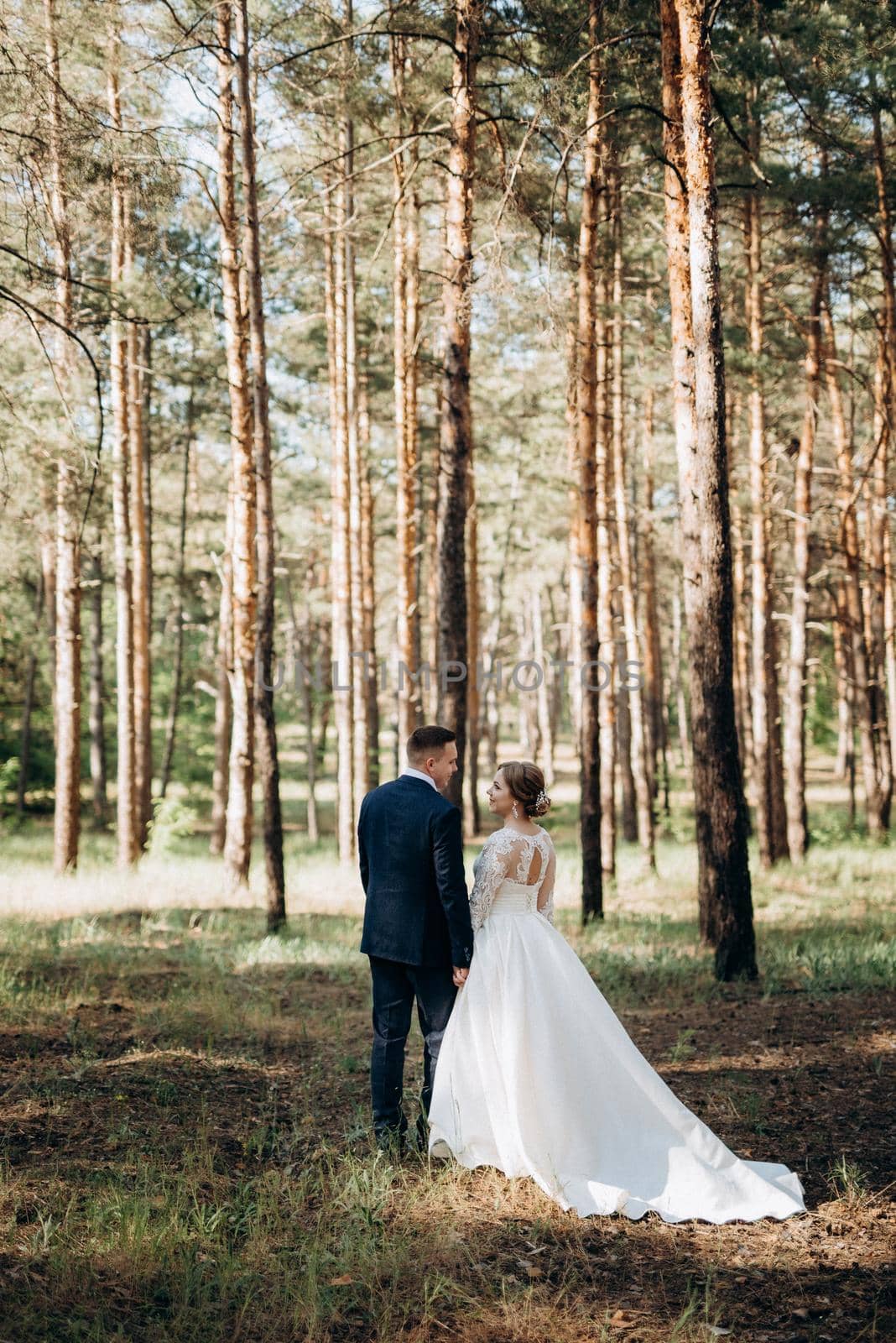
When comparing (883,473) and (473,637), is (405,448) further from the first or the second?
(883,473)

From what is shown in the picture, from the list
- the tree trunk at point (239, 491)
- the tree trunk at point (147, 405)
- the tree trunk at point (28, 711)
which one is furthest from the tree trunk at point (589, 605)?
the tree trunk at point (28, 711)

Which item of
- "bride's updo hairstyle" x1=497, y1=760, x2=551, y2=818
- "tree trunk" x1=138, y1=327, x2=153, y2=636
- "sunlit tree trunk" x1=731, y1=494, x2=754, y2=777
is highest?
"tree trunk" x1=138, y1=327, x2=153, y2=636

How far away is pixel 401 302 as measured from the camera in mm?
16078

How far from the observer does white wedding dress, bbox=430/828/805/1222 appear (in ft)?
15.4

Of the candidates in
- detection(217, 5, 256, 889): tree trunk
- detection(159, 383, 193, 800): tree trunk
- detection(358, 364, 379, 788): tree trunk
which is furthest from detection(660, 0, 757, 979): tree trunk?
detection(159, 383, 193, 800): tree trunk

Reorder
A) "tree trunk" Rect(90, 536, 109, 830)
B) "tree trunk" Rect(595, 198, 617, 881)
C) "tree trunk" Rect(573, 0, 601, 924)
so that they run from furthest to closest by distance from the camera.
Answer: "tree trunk" Rect(90, 536, 109, 830)
"tree trunk" Rect(595, 198, 617, 881)
"tree trunk" Rect(573, 0, 601, 924)

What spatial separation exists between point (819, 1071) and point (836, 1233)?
242 centimetres

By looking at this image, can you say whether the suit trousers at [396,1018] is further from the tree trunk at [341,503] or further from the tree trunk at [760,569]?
the tree trunk at [341,503]

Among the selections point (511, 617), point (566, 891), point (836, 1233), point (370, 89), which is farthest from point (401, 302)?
point (511, 617)

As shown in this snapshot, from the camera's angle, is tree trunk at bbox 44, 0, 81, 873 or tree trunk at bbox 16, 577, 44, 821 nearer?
tree trunk at bbox 44, 0, 81, 873

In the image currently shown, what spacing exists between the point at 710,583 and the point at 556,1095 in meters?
5.31

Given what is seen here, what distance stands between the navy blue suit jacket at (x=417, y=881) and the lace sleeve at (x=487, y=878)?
6.0 inches

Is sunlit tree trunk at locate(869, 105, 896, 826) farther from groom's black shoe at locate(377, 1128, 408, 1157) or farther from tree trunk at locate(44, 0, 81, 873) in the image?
groom's black shoe at locate(377, 1128, 408, 1157)

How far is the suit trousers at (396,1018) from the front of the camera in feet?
16.9
